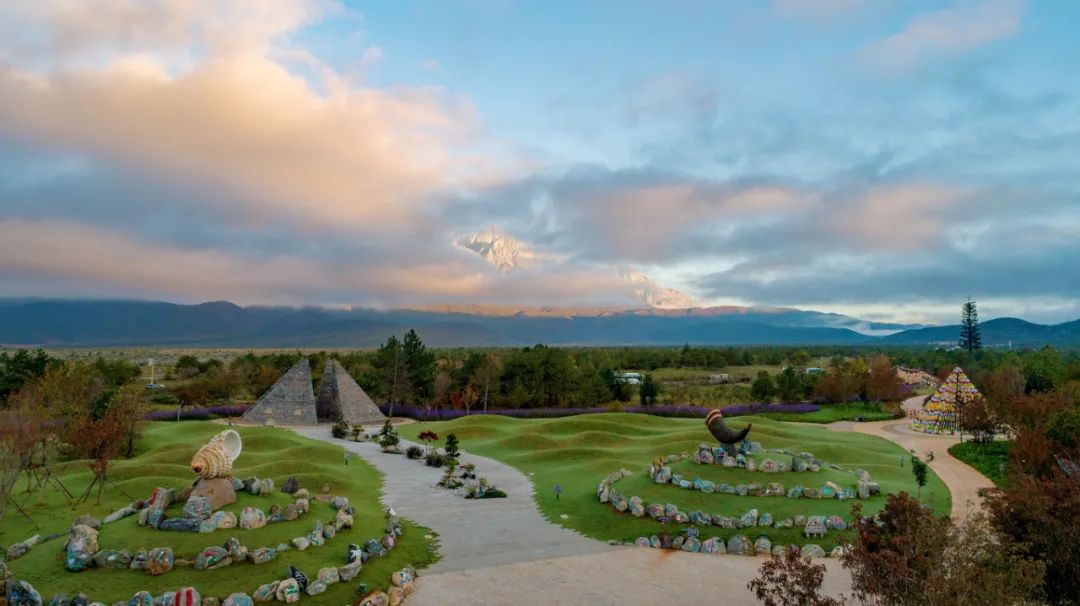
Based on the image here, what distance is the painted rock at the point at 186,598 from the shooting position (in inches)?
531

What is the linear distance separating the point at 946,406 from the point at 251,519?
2117 inches

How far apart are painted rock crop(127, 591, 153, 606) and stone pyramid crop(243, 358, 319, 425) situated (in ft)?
147

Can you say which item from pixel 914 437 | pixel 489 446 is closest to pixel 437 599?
pixel 489 446

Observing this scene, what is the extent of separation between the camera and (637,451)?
3800 cm

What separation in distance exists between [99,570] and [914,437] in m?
52.7

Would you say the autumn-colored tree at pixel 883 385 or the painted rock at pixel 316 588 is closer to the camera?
the painted rock at pixel 316 588

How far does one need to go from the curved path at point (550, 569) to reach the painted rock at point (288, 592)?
104 inches

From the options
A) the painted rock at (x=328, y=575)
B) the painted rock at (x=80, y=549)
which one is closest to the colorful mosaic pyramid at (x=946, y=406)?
the painted rock at (x=328, y=575)

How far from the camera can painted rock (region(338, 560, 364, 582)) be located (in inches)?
625

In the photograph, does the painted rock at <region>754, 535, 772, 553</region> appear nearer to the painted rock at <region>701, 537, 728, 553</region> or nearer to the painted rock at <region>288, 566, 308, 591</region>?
the painted rock at <region>701, 537, 728, 553</region>

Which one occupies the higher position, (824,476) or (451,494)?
(824,476)

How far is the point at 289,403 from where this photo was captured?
58.0 metres

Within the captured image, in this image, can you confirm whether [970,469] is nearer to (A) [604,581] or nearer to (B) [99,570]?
(A) [604,581]

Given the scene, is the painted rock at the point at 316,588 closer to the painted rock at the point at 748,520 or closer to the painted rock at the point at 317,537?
the painted rock at the point at 317,537
